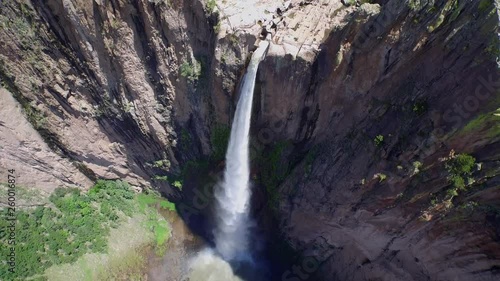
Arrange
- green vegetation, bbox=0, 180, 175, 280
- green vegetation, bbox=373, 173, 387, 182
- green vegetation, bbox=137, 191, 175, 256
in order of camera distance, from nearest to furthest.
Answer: green vegetation, bbox=373, 173, 387, 182 < green vegetation, bbox=0, 180, 175, 280 < green vegetation, bbox=137, 191, 175, 256

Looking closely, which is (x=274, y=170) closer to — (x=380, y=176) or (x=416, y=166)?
(x=380, y=176)

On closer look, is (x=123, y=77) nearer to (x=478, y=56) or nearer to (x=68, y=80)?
(x=68, y=80)

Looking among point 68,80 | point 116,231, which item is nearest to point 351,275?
point 116,231

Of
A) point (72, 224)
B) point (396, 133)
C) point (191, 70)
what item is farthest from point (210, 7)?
point (72, 224)

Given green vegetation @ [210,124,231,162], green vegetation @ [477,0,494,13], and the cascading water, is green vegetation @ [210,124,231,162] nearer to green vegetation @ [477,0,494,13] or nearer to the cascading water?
the cascading water

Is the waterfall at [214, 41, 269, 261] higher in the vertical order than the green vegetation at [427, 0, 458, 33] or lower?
lower

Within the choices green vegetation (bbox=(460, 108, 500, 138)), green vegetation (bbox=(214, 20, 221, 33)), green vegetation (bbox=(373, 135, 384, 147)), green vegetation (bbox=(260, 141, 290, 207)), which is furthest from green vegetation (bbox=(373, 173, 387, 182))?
green vegetation (bbox=(214, 20, 221, 33))
